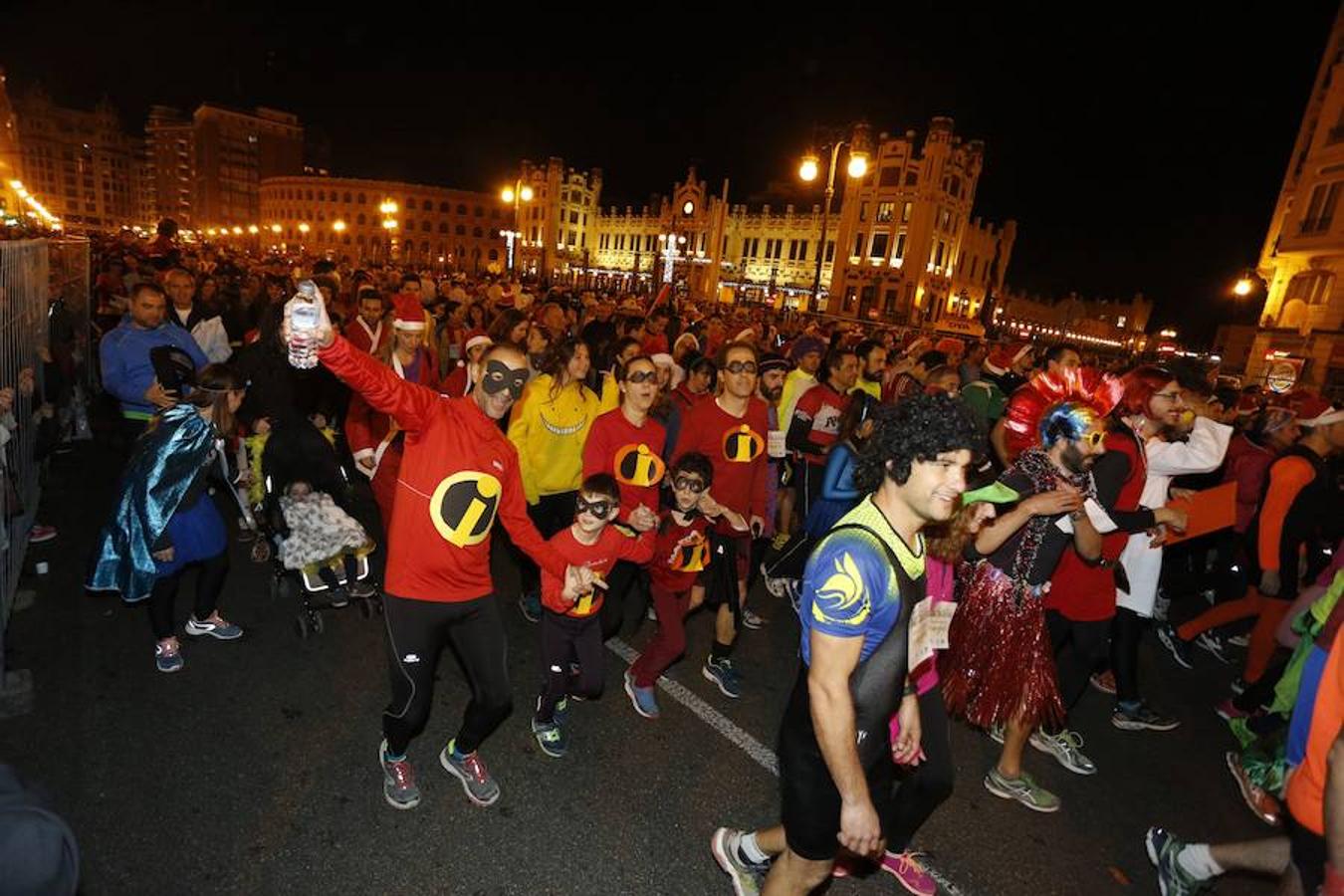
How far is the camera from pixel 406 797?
3367 millimetres

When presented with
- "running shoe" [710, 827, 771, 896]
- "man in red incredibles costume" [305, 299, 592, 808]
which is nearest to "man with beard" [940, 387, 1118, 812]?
"running shoe" [710, 827, 771, 896]

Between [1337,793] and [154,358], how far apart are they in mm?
6402

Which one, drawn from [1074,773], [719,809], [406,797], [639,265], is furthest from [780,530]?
[639,265]

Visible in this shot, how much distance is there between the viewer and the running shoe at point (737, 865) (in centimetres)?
303

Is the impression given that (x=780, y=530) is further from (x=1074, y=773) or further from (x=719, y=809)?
(x=719, y=809)

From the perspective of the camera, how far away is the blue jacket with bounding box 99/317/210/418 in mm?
5047

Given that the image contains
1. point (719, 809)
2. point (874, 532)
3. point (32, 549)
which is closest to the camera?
point (874, 532)

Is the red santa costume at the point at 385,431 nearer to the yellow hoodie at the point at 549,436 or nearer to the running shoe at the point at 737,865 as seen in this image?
the yellow hoodie at the point at 549,436

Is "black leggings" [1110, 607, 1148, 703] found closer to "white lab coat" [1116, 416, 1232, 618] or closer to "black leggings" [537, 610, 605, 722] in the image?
"white lab coat" [1116, 416, 1232, 618]

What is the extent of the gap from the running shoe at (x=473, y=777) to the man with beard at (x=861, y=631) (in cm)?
162

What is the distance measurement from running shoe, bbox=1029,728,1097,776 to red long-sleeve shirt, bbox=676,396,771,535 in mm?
2324

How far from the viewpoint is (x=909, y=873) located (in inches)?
129

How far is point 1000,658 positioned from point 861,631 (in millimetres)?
1978

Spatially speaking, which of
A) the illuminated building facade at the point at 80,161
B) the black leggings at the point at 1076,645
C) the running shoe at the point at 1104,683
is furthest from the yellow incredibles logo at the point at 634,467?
the illuminated building facade at the point at 80,161
